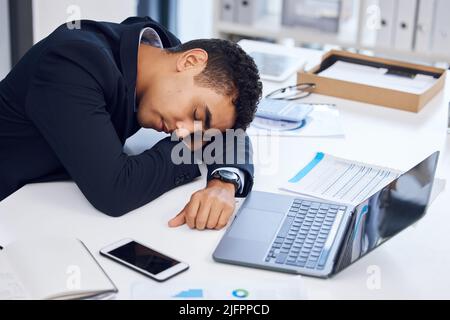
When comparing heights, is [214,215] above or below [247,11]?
below

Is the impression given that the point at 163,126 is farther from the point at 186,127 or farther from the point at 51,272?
A: the point at 51,272

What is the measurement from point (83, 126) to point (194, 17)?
2.43m

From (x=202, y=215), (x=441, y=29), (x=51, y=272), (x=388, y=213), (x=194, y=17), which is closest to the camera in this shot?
(x=51, y=272)

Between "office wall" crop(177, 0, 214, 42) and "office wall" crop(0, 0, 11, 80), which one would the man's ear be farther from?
"office wall" crop(177, 0, 214, 42)

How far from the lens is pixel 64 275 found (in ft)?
3.92

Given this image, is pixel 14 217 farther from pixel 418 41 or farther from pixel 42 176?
pixel 418 41

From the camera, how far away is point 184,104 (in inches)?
60.9

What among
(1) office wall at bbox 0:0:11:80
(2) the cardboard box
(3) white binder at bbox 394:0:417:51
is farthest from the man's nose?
(3) white binder at bbox 394:0:417:51

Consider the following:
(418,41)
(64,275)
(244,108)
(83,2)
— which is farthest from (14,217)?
(418,41)

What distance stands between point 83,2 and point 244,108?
1.79 meters

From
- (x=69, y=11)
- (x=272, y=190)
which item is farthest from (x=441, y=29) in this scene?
(x=272, y=190)

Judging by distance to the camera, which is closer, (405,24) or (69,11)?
(69,11)

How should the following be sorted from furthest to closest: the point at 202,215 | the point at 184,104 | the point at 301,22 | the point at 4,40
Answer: the point at 301,22 < the point at 4,40 < the point at 184,104 < the point at 202,215

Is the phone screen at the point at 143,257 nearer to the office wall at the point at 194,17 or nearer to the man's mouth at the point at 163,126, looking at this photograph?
the man's mouth at the point at 163,126
